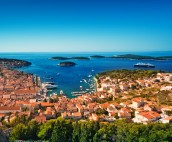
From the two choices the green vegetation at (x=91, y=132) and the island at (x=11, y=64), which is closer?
the green vegetation at (x=91, y=132)

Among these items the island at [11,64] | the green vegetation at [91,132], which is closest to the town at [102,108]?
the green vegetation at [91,132]

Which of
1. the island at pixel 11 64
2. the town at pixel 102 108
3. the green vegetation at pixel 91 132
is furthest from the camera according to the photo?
the island at pixel 11 64

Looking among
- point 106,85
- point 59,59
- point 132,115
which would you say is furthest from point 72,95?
point 59,59

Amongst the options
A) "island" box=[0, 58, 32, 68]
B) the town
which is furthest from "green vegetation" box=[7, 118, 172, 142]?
"island" box=[0, 58, 32, 68]

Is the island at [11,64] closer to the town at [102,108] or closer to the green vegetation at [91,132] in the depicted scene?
the town at [102,108]

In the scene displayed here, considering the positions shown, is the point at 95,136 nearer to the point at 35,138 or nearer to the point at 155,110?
the point at 35,138

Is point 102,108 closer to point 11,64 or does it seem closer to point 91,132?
point 91,132

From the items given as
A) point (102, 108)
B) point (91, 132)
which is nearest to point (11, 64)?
point (102, 108)

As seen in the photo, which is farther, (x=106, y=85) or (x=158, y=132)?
(x=106, y=85)
